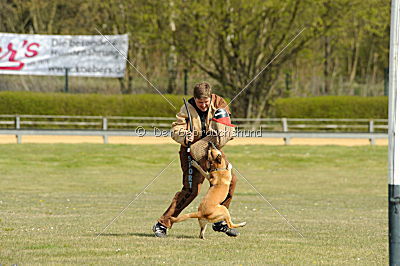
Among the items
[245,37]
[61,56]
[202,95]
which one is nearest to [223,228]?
[202,95]

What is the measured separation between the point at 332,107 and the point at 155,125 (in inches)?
373

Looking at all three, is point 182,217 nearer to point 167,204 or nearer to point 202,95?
point 202,95

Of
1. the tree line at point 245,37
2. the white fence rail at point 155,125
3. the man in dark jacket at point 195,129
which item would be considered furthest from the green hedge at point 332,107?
the man in dark jacket at point 195,129

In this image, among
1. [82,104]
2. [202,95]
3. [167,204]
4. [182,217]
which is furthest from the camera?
[82,104]

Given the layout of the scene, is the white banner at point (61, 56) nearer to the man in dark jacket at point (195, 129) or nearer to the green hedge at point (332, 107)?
the green hedge at point (332, 107)

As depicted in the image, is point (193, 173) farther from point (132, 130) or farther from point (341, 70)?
point (341, 70)

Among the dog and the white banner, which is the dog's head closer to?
the dog

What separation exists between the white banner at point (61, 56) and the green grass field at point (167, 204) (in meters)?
9.93

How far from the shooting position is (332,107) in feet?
135

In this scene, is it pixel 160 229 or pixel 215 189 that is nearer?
pixel 215 189

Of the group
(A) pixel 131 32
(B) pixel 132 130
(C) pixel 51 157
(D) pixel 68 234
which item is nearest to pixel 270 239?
(D) pixel 68 234

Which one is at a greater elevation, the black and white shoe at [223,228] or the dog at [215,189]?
the dog at [215,189]

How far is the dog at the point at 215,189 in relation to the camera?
896 centimetres

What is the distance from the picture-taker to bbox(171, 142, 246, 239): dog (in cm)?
896
